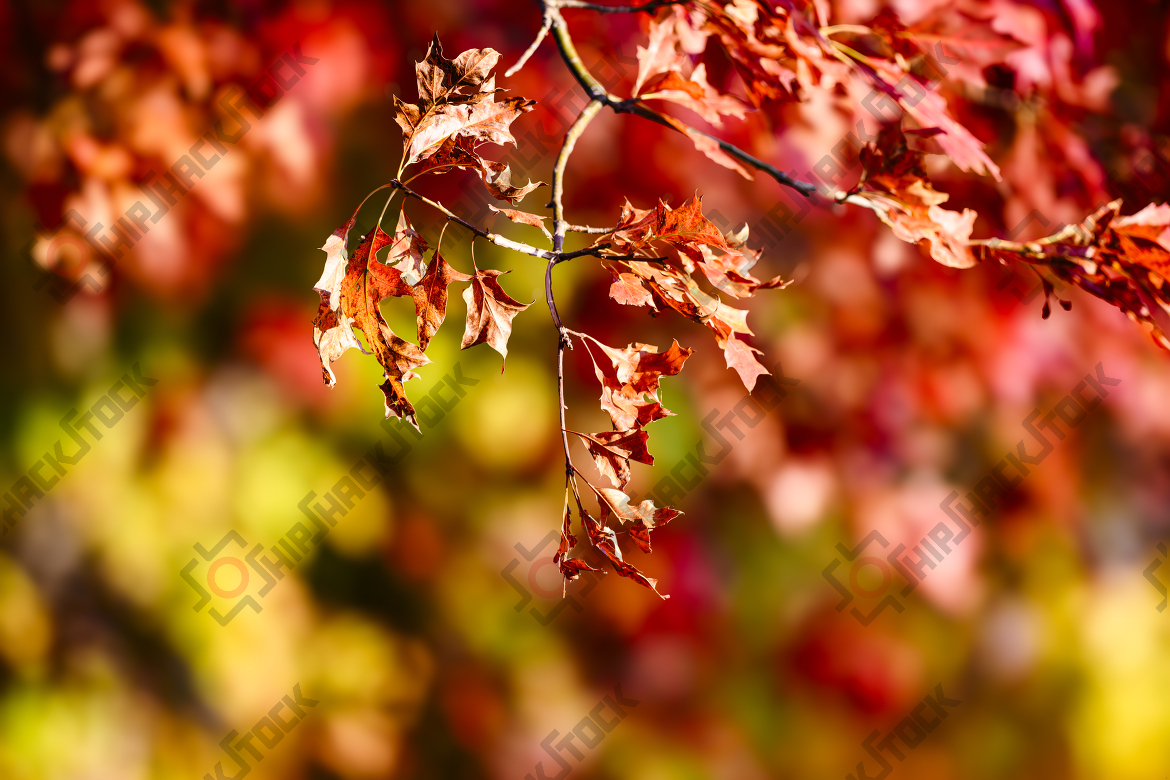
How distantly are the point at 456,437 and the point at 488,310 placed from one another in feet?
2.08

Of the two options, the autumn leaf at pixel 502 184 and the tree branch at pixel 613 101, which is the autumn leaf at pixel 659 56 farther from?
the autumn leaf at pixel 502 184

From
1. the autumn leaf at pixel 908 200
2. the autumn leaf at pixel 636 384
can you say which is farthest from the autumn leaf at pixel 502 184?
the autumn leaf at pixel 908 200

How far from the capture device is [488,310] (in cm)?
55

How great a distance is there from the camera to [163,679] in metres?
1.13

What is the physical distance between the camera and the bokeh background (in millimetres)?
1125

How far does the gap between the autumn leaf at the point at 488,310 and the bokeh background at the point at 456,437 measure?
0.59 m

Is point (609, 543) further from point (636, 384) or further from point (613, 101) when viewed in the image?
point (613, 101)

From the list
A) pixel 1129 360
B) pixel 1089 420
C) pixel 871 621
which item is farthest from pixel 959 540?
pixel 1129 360

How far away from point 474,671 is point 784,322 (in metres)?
0.81

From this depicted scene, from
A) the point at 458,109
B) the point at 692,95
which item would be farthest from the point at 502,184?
the point at 692,95

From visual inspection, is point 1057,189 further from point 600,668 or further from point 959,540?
point 600,668

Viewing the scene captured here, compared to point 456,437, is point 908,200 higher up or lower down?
higher up

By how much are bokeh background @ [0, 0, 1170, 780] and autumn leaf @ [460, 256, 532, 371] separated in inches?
23.3

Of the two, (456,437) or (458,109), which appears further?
(456,437)
